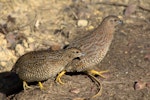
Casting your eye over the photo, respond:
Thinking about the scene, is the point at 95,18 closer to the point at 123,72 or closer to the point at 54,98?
Answer: the point at 123,72

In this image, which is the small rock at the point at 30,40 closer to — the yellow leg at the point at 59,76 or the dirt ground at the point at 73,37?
the dirt ground at the point at 73,37

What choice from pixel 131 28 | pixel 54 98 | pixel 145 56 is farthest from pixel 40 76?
pixel 131 28

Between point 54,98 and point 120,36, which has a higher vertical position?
point 120,36

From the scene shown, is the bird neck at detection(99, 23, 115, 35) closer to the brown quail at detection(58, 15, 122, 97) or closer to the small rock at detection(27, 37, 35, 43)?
the brown quail at detection(58, 15, 122, 97)

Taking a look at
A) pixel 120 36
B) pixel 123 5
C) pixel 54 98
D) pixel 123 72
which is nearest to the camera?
pixel 54 98

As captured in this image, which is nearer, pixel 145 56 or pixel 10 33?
pixel 145 56

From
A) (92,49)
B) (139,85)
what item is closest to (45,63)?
(92,49)

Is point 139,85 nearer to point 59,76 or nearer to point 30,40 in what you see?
point 59,76

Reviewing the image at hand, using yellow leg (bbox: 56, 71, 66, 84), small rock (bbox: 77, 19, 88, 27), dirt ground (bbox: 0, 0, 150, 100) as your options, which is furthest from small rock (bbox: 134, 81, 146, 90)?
small rock (bbox: 77, 19, 88, 27)
